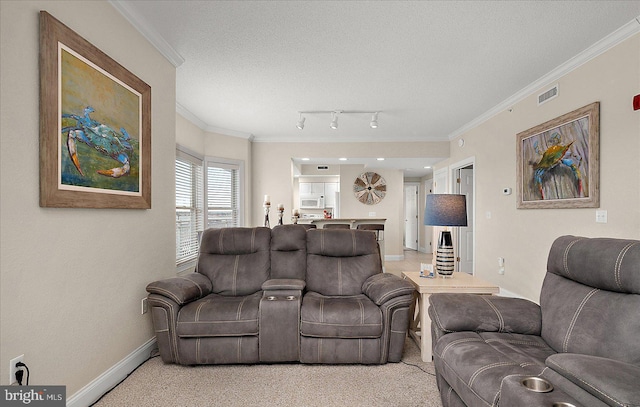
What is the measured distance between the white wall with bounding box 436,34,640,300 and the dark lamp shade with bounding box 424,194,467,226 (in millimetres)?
1289

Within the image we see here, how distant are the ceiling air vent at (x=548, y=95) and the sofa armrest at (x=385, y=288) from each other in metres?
2.79

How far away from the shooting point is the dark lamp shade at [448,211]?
2791 mm

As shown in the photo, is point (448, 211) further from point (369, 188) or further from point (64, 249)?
point (369, 188)

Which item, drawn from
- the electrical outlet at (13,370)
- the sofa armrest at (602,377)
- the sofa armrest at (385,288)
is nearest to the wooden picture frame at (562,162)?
the sofa armrest at (385,288)

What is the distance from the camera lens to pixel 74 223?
1893 mm

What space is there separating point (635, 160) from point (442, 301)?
6.96 feet

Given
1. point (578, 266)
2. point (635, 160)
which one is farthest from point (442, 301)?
point (635, 160)

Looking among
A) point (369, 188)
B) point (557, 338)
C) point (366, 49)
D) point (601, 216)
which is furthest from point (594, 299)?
point (369, 188)

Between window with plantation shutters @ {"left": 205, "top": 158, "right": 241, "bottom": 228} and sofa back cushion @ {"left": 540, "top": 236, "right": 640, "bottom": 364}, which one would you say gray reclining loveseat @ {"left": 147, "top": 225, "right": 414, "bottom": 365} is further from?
window with plantation shutters @ {"left": 205, "top": 158, "right": 241, "bottom": 228}

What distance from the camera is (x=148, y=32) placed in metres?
2.61

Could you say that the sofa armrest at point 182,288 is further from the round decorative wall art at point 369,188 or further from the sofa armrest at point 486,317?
the round decorative wall art at point 369,188

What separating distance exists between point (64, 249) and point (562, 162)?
4.33 m

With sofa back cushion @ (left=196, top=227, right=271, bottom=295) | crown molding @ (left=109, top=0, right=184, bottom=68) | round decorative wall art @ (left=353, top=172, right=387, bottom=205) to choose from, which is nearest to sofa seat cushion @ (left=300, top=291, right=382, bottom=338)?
sofa back cushion @ (left=196, top=227, right=271, bottom=295)

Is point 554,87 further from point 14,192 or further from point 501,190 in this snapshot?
point 14,192
